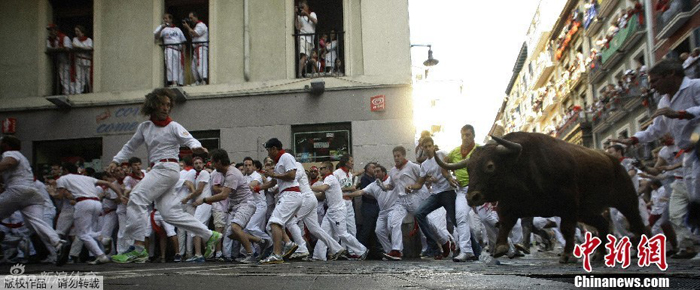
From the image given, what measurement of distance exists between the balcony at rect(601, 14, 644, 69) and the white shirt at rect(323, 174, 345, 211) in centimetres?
2173

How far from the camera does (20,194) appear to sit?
955 centimetres

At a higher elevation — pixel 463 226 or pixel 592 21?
pixel 592 21

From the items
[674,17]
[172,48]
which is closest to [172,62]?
[172,48]

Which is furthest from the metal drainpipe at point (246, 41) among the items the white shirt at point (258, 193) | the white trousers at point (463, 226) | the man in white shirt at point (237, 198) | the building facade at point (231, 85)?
the white trousers at point (463, 226)

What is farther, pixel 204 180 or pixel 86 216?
pixel 204 180

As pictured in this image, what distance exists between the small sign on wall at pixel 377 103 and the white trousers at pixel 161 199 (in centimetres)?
967

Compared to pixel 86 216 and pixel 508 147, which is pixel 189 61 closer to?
pixel 86 216

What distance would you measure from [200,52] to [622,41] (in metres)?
20.9

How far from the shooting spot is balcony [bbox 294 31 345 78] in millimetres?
18953

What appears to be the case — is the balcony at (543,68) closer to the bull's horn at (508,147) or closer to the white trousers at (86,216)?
the white trousers at (86,216)

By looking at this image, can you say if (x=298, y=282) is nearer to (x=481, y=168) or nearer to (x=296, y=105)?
(x=481, y=168)

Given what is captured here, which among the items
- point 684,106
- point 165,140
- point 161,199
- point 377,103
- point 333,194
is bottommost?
point 333,194

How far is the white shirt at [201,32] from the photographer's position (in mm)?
19141

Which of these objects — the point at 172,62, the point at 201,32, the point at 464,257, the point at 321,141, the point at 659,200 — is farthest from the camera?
the point at 172,62
